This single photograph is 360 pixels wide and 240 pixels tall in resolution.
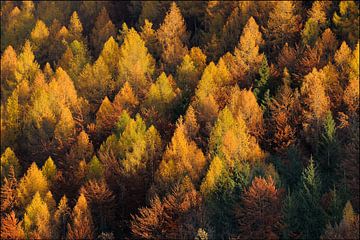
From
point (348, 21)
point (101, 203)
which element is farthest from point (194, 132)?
point (348, 21)

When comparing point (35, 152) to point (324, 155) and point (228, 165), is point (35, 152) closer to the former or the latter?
point (228, 165)

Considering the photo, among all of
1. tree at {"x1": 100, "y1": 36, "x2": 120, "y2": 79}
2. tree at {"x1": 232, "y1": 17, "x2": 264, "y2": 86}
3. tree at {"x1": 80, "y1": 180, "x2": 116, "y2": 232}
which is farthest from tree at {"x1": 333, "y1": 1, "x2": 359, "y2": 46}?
tree at {"x1": 80, "y1": 180, "x2": 116, "y2": 232}

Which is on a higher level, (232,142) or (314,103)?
(314,103)

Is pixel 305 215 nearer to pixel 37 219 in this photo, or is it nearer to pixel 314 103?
pixel 314 103

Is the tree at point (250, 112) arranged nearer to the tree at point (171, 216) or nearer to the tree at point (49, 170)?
the tree at point (171, 216)

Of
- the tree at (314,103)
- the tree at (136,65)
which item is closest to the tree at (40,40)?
the tree at (136,65)

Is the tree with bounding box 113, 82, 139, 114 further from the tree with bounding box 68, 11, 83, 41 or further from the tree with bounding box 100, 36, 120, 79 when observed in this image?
the tree with bounding box 68, 11, 83, 41
